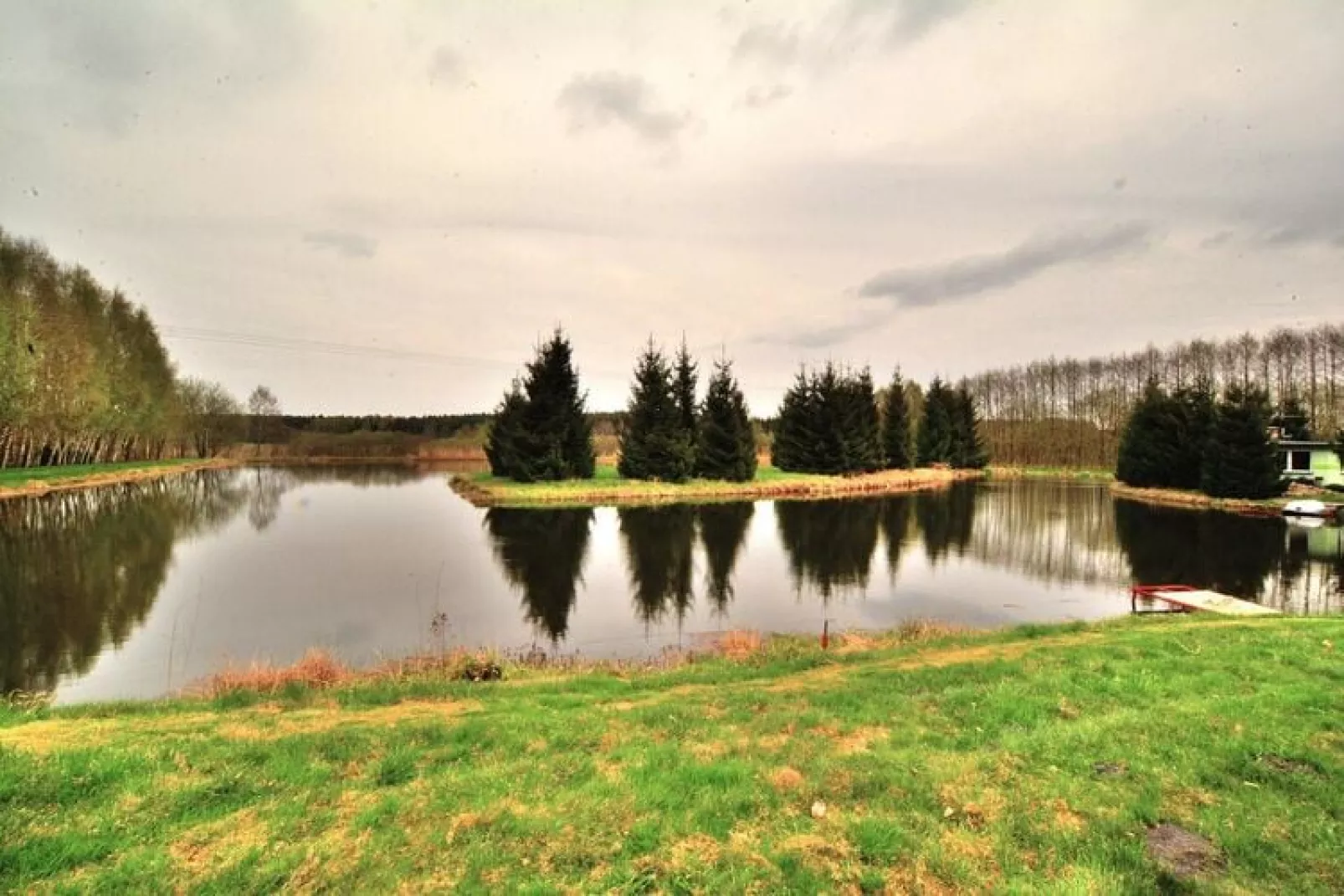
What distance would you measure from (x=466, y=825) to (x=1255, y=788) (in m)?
6.35

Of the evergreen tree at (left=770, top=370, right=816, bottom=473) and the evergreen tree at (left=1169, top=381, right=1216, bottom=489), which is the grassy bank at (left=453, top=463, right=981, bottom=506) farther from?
the evergreen tree at (left=1169, top=381, right=1216, bottom=489)

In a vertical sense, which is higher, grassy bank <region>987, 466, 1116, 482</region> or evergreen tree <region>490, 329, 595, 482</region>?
evergreen tree <region>490, 329, 595, 482</region>

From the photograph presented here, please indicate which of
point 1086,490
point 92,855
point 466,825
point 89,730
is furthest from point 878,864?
point 1086,490

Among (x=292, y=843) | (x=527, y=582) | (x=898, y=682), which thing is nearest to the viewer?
(x=292, y=843)

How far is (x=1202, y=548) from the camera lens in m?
25.0

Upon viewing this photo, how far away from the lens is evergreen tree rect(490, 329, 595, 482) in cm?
4103

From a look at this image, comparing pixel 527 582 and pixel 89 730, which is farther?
pixel 527 582

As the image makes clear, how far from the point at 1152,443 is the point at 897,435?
21.8 meters

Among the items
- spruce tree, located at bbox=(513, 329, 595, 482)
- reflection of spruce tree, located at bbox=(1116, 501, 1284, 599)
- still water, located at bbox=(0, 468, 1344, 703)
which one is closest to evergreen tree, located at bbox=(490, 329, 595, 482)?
spruce tree, located at bbox=(513, 329, 595, 482)

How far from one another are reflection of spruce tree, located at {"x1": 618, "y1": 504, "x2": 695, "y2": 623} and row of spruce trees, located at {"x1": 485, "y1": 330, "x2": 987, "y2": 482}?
29.8 ft

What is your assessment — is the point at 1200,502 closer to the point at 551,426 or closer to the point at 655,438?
the point at 655,438

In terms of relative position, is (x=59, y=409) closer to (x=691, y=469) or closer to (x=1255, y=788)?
(x=691, y=469)

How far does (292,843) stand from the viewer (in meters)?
4.47

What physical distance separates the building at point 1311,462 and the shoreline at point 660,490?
79.4 ft
